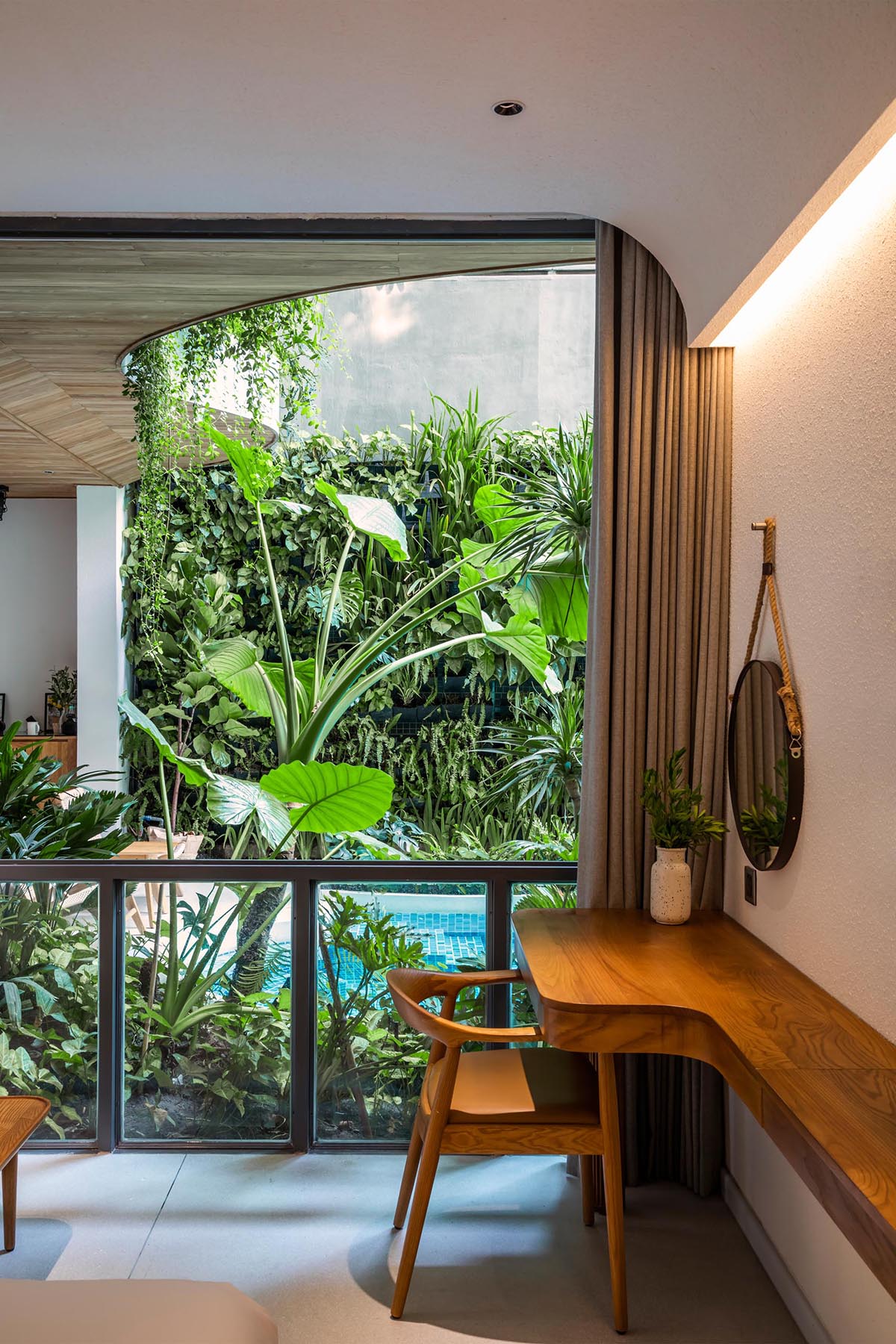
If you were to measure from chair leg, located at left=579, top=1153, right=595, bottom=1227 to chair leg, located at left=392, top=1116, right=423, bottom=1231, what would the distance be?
1.37ft

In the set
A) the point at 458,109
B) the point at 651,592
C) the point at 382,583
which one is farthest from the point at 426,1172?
the point at 382,583

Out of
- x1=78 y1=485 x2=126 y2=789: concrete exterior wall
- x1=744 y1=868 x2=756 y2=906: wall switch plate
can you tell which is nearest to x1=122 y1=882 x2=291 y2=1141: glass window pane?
x1=744 y1=868 x2=756 y2=906: wall switch plate

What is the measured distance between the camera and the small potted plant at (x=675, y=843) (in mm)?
2568

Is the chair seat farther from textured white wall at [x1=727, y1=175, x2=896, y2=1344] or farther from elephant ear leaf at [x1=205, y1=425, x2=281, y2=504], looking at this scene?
elephant ear leaf at [x1=205, y1=425, x2=281, y2=504]

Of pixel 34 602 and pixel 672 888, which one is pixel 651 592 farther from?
pixel 34 602

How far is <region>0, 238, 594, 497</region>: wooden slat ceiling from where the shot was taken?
3.14 metres

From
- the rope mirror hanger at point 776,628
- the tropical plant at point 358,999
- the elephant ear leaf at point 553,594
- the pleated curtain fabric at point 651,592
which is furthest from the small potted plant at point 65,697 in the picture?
the rope mirror hanger at point 776,628

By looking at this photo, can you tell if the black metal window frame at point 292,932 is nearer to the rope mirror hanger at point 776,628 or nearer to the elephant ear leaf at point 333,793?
the elephant ear leaf at point 333,793

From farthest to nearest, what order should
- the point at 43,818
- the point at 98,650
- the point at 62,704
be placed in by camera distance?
the point at 62,704 → the point at 98,650 → the point at 43,818

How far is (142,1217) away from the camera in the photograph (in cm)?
254

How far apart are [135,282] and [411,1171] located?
9.81ft

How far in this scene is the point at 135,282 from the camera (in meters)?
3.54

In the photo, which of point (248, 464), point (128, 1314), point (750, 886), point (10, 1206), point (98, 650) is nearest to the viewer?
point (128, 1314)

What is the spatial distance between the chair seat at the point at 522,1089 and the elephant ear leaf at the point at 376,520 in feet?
8.84
